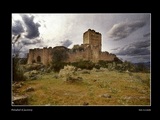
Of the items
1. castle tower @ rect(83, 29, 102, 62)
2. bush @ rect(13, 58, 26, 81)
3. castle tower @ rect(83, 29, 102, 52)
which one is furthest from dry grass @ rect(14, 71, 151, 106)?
castle tower @ rect(83, 29, 102, 52)

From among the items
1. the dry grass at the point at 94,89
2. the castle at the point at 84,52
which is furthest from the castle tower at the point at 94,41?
the dry grass at the point at 94,89

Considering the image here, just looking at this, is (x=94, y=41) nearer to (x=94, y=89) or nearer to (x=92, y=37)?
(x=92, y=37)

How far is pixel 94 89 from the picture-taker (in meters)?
2.78

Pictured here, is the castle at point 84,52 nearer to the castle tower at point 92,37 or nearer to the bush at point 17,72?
the castle tower at point 92,37

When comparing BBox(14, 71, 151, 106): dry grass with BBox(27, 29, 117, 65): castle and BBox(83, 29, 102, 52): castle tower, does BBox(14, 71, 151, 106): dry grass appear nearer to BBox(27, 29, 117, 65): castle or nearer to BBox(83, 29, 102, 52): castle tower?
BBox(27, 29, 117, 65): castle

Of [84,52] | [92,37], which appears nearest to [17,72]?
[84,52]

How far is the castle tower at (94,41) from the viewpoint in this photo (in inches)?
110

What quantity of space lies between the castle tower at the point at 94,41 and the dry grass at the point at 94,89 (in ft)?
0.67

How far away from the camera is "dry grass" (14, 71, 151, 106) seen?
109 inches

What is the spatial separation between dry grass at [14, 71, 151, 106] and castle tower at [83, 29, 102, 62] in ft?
0.67

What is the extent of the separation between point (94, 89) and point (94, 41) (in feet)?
1.77
